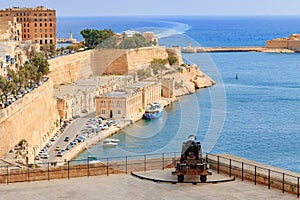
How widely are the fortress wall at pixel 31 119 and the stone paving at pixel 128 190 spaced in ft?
30.4

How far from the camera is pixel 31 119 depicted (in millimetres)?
19969

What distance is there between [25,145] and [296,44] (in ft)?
207

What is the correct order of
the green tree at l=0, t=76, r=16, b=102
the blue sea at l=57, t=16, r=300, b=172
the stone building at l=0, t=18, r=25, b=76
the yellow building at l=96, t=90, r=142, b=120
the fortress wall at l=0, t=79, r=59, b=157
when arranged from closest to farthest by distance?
the blue sea at l=57, t=16, r=300, b=172, the fortress wall at l=0, t=79, r=59, b=157, the green tree at l=0, t=76, r=16, b=102, the yellow building at l=96, t=90, r=142, b=120, the stone building at l=0, t=18, r=25, b=76

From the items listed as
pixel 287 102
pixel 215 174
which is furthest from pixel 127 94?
pixel 215 174

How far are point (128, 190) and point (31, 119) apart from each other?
1347 centimetres

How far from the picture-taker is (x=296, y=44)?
77312 millimetres

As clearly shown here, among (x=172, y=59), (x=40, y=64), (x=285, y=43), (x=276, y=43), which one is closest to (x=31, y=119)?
(x=40, y=64)


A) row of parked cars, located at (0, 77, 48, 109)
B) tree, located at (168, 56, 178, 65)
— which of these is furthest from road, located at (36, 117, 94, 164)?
tree, located at (168, 56, 178, 65)

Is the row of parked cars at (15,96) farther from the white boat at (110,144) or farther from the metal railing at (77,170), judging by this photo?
the metal railing at (77,170)

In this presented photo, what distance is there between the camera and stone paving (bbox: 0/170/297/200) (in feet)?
21.7

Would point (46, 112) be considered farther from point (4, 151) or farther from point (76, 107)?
point (4, 151)

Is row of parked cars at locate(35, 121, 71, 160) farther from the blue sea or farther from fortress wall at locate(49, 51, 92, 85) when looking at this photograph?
fortress wall at locate(49, 51, 92, 85)

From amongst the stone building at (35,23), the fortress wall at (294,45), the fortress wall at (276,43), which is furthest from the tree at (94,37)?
the fortress wall at (294,45)

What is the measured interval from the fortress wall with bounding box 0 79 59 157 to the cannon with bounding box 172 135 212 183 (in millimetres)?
9694
